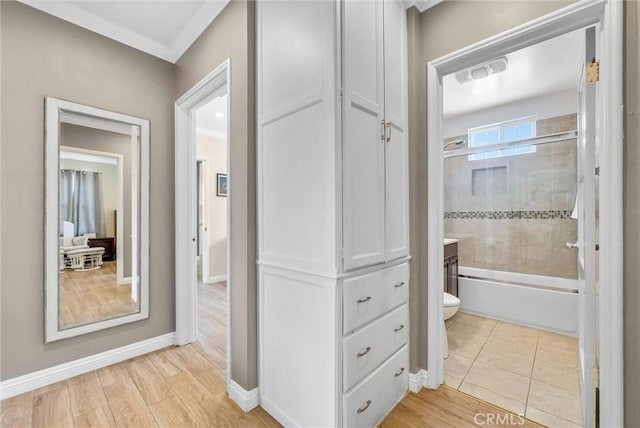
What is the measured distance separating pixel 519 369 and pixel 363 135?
2.06 meters

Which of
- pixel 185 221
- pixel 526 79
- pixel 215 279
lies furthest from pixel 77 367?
pixel 526 79

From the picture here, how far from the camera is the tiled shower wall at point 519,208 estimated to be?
9.66ft

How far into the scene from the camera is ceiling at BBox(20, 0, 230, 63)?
6.13 ft

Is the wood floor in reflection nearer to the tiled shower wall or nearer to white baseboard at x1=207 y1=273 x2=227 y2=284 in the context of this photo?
white baseboard at x1=207 y1=273 x2=227 y2=284

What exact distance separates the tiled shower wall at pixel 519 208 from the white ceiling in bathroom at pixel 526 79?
0.41m

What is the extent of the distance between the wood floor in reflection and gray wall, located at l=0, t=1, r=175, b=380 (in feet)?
0.38

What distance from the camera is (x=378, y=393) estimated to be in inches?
58.4

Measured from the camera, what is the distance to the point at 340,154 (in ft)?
4.14

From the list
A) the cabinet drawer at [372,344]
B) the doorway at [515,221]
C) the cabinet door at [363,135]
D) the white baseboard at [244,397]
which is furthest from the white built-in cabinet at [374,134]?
the doorway at [515,221]

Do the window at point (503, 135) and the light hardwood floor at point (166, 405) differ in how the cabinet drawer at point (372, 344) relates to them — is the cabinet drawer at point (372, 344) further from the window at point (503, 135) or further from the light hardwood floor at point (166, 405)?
the window at point (503, 135)

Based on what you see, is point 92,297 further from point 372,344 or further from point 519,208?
point 519,208

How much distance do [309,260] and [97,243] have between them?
1.87 m

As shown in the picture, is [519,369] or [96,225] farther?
[96,225]

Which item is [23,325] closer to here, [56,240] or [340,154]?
[56,240]
